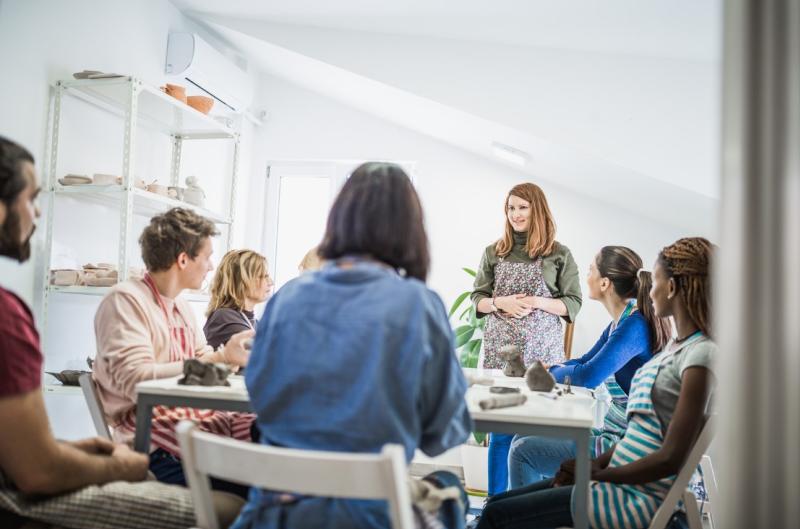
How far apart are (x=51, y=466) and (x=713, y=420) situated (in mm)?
1290

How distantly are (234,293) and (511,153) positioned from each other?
2388 mm

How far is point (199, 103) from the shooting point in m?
4.09

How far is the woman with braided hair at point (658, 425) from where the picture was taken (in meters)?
1.50

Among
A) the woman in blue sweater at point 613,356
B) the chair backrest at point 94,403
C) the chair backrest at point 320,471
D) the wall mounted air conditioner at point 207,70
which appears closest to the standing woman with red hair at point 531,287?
the woman in blue sweater at point 613,356

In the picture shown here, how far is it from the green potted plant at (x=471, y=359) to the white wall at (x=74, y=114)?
1.98 meters

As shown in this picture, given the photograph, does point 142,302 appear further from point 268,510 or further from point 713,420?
point 713,420

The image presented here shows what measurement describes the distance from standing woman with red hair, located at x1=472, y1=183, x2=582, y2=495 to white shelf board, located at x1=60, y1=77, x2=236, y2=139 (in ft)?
6.36

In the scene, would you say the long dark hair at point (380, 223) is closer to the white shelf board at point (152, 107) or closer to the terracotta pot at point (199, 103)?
the white shelf board at point (152, 107)

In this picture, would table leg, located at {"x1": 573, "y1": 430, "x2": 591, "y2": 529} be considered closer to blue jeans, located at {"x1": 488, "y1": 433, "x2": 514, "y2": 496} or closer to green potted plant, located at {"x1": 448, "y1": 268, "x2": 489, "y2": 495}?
blue jeans, located at {"x1": 488, "y1": 433, "x2": 514, "y2": 496}

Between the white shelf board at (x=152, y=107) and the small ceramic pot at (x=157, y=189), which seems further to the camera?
the small ceramic pot at (x=157, y=189)

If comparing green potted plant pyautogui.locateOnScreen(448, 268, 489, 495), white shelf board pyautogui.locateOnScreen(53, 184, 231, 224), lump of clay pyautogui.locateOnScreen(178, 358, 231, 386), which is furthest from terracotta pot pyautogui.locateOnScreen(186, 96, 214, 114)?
lump of clay pyautogui.locateOnScreen(178, 358, 231, 386)

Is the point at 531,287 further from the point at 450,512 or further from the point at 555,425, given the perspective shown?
the point at 450,512

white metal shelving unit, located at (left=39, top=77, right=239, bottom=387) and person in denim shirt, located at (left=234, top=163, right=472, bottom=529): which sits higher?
white metal shelving unit, located at (left=39, top=77, right=239, bottom=387)

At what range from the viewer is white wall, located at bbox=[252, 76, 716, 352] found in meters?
4.91
